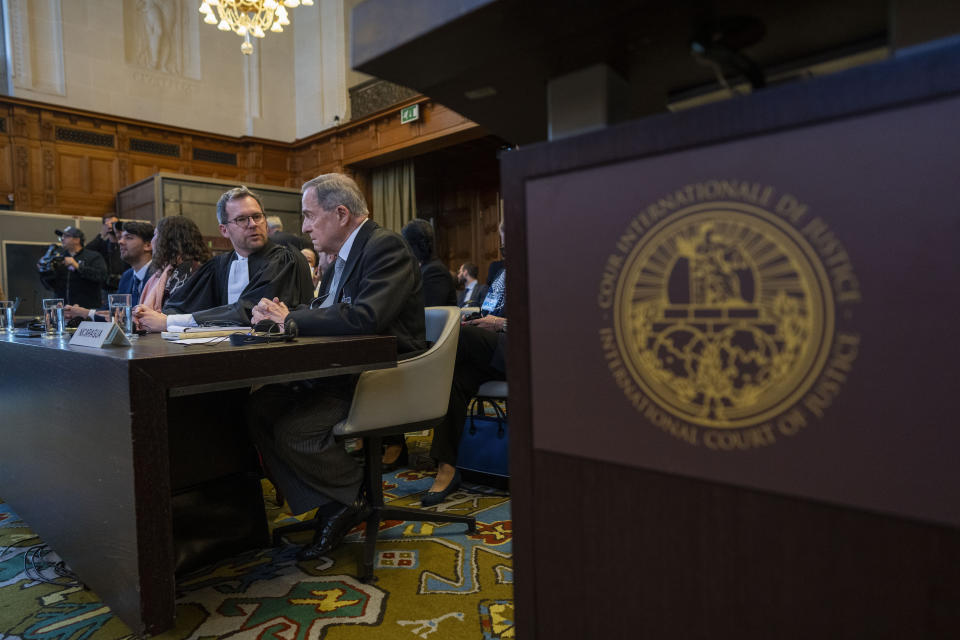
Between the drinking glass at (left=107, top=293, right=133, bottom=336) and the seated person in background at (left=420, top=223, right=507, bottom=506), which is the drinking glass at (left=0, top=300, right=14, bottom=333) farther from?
the seated person in background at (left=420, top=223, right=507, bottom=506)

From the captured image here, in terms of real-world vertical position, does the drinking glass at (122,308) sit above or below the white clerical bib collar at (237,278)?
below

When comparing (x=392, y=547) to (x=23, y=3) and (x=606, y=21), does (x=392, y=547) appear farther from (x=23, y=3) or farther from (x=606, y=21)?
(x=23, y=3)

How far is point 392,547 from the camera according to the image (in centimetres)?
179

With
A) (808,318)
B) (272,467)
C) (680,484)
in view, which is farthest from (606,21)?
(272,467)

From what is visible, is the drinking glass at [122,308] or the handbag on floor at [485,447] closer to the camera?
the drinking glass at [122,308]

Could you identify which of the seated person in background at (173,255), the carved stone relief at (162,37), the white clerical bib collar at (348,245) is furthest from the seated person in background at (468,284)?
the carved stone relief at (162,37)

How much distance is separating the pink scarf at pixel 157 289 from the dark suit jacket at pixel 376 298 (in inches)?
52.8

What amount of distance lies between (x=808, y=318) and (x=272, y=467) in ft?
5.17

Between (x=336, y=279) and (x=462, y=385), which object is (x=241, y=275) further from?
(x=462, y=385)

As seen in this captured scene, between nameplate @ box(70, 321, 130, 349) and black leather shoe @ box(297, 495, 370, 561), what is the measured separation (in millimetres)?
738

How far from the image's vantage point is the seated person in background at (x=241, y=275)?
7.35ft

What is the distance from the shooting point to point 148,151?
804 cm

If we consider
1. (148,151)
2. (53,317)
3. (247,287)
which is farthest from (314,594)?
(148,151)

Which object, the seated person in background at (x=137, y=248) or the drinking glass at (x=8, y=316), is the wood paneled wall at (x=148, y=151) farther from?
the drinking glass at (x=8, y=316)
